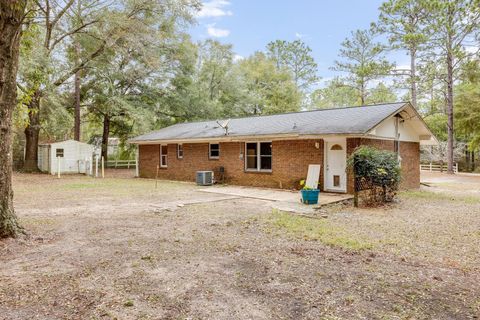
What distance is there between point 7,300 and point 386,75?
27.5 m

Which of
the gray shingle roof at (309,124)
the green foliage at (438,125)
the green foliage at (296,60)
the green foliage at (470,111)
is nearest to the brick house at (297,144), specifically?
the gray shingle roof at (309,124)

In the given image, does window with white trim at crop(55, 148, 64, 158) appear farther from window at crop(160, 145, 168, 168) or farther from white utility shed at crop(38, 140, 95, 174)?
window at crop(160, 145, 168, 168)

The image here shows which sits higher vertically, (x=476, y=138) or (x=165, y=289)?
(x=476, y=138)

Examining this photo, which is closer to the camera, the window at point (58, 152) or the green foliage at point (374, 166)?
the green foliage at point (374, 166)

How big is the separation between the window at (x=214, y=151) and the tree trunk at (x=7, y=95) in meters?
10.3

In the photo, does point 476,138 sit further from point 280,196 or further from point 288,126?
point 280,196

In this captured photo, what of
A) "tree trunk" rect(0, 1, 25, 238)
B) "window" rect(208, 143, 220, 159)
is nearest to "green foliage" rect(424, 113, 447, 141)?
"window" rect(208, 143, 220, 159)

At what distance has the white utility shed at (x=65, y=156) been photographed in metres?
20.2

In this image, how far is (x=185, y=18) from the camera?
19.2 m

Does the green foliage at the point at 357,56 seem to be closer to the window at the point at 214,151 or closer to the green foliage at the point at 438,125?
the green foliage at the point at 438,125

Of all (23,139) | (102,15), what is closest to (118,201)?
(102,15)

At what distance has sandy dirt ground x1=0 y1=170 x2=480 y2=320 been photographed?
3.21m

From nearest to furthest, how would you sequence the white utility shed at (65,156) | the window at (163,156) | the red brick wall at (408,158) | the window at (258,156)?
the red brick wall at (408,158), the window at (258,156), the window at (163,156), the white utility shed at (65,156)

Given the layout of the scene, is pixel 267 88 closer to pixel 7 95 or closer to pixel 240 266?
pixel 7 95
